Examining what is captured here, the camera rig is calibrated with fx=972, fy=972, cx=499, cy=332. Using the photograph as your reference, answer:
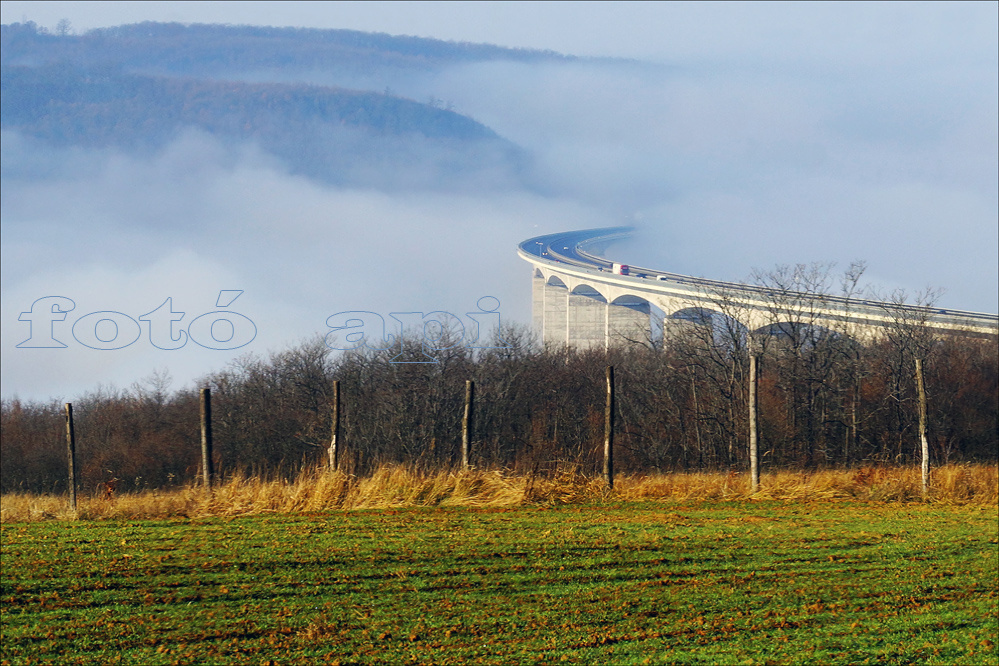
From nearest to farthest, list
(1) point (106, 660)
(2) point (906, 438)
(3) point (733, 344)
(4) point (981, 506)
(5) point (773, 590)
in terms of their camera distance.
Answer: (1) point (106, 660), (5) point (773, 590), (4) point (981, 506), (2) point (906, 438), (3) point (733, 344)

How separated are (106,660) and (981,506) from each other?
1258cm

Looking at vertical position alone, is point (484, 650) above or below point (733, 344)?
below

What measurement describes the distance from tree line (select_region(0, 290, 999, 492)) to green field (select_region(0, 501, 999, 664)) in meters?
14.8

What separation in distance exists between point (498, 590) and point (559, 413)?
70.2 feet

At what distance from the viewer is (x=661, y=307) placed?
53.7m

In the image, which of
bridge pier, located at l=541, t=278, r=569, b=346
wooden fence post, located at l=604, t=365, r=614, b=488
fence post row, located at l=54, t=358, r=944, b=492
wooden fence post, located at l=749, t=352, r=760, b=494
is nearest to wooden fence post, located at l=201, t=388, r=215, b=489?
fence post row, located at l=54, t=358, r=944, b=492

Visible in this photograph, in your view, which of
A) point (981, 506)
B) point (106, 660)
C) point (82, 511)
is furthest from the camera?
point (981, 506)

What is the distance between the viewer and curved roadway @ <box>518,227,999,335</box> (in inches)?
1430

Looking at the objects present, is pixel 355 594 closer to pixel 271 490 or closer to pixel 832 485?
pixel 271 490

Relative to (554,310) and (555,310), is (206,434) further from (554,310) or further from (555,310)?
(554,310)

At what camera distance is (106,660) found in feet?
23.3

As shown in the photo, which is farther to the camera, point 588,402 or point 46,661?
point 588,402

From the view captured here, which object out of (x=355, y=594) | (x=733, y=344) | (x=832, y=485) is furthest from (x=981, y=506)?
(x=733, y=344)

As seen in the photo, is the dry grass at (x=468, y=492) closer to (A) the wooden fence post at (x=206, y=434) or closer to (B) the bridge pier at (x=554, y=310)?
(A) the wooden fence post at (x=206, y=434)
